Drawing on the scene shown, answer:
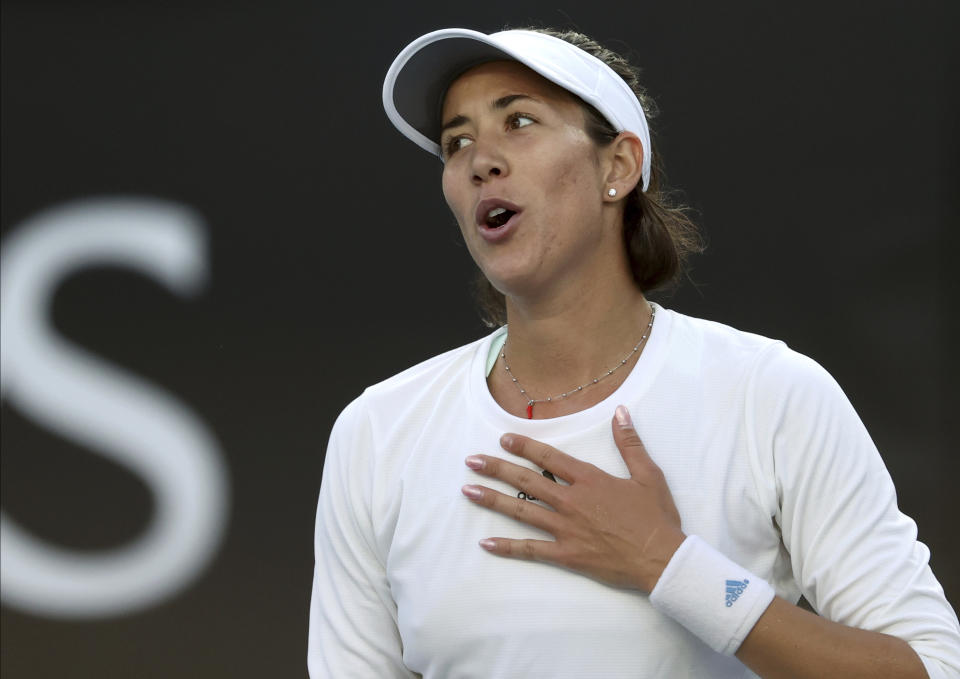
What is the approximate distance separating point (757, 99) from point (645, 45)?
11.5 inches

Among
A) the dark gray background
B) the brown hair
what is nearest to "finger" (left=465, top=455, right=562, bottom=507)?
the brown hair

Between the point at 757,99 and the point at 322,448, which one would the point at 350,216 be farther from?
Result: the point at 757,99

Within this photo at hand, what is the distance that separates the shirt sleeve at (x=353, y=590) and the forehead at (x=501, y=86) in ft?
1.59

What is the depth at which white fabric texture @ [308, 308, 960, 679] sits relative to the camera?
1.31m

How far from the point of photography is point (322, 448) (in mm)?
2801

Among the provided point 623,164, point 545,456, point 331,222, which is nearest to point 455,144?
point 623,164

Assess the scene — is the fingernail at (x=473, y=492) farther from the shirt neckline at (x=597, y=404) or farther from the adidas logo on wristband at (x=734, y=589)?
the adidas logo on wristband at (x=734, y=589)

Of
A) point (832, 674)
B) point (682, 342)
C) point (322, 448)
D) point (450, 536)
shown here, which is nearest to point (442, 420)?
point (450, 536)

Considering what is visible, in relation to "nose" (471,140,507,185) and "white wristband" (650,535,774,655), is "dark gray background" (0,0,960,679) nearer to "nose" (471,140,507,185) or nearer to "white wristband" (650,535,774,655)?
"nose" (471,140,507,185)

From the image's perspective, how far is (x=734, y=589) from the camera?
4.15ft

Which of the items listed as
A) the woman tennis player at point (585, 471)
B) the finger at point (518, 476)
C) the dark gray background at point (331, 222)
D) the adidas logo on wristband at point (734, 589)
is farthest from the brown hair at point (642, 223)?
the dark gray background at point (331, 222)

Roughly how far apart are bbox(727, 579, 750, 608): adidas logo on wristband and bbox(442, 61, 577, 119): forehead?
67 centimetres

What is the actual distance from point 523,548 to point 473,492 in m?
0.10

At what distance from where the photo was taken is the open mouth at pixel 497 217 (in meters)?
1.52
